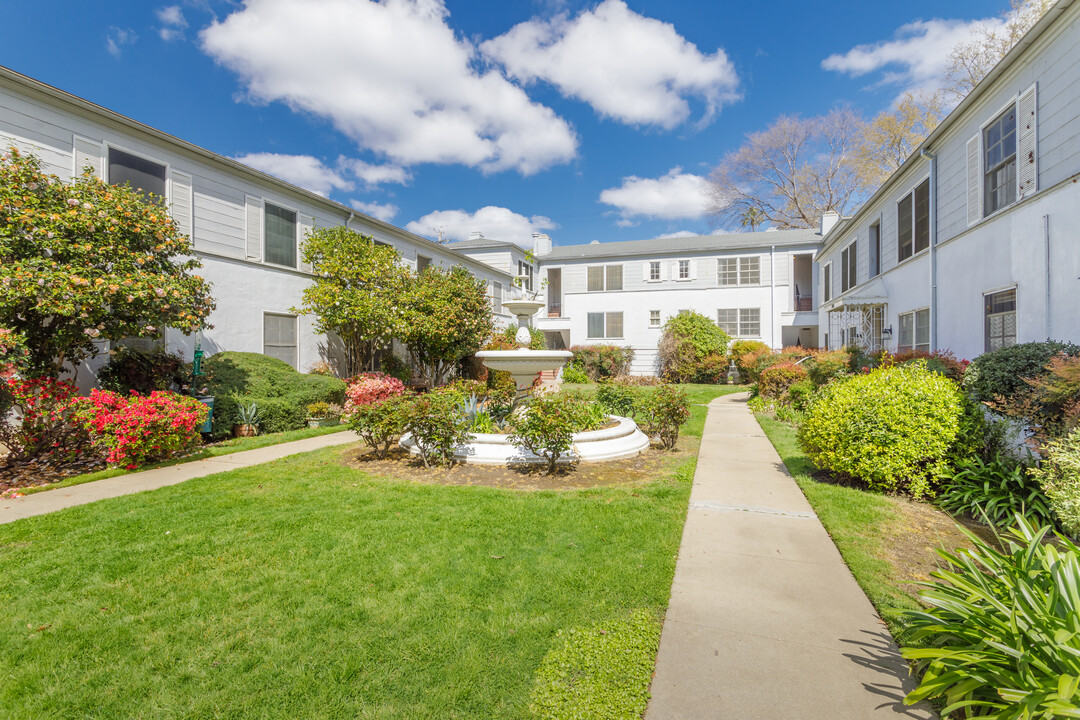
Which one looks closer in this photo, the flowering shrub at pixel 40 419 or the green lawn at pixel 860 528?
the green lawn at pixel 860 528

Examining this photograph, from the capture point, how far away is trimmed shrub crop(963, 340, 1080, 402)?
5.79 metres

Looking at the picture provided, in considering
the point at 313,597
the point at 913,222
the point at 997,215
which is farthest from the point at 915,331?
the point at 313,597

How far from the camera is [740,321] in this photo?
24156 millimetres

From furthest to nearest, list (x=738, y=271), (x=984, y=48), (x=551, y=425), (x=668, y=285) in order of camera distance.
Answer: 1. (x=668, y=285)
2. (x=738, y=271)
3. (x=984, y=48)
4. (x=551, y=425)

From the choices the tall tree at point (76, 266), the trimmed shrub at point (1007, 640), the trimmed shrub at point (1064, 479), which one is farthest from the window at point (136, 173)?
the trimmed shrub at point (1064, 479)

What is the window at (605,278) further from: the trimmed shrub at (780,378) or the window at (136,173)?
the window at (136,173)

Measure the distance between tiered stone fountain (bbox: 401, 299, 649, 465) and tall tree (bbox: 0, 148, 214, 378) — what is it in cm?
451

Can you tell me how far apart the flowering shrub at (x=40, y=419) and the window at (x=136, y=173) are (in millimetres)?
4367

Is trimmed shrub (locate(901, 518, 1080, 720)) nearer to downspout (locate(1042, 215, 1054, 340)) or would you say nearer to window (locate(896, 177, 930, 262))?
downspout (locate(1042, 215, 1054, 340))

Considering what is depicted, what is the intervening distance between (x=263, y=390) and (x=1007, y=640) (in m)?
11.3

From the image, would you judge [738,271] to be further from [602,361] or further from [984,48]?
[984,48]

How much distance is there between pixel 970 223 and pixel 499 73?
12303 millimetres

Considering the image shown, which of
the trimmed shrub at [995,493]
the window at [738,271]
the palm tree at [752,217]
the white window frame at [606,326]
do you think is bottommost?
the trimmed shrub at [995,493]

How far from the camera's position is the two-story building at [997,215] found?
21.7 ft
